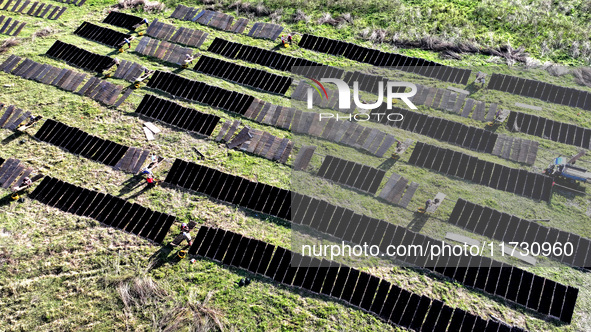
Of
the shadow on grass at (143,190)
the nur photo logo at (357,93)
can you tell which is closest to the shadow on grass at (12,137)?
the shadow on grass at (143,190)

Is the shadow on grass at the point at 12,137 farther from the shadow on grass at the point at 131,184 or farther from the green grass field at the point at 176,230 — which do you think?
the shadow on grass at the point at 131,184

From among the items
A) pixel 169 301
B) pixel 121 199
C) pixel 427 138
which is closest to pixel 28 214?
pixel 121 199

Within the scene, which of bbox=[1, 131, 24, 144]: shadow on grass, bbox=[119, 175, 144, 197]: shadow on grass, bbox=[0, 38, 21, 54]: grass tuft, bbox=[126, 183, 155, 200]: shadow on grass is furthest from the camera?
bbox=[0, 38, 21, 54]: grass tuft

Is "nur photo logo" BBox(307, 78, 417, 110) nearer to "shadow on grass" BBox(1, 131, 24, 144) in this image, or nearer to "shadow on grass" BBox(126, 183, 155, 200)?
"shadow on grass" BBox(126, 183, 155, 200)

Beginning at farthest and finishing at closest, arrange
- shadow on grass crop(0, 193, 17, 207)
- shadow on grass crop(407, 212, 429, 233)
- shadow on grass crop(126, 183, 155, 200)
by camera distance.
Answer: shadow on grass crop(126, 183, 155, 200), shadow on grass crop(0, 193, 17, 207), shadow on grass crop(407, 212, 429, 233)

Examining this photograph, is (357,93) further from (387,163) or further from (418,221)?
(418,221)

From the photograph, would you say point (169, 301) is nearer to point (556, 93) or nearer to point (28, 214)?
point (28, 214)

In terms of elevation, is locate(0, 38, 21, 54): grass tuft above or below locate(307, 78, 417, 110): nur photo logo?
below

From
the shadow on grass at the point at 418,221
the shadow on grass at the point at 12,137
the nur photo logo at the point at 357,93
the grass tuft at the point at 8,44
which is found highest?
the nur photo logo at the point at 357,93

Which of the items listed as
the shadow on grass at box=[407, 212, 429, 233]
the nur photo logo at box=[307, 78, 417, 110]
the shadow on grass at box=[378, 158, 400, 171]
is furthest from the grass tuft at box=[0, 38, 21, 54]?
the shadow on grass at box=[407, 212, 429, 233]
